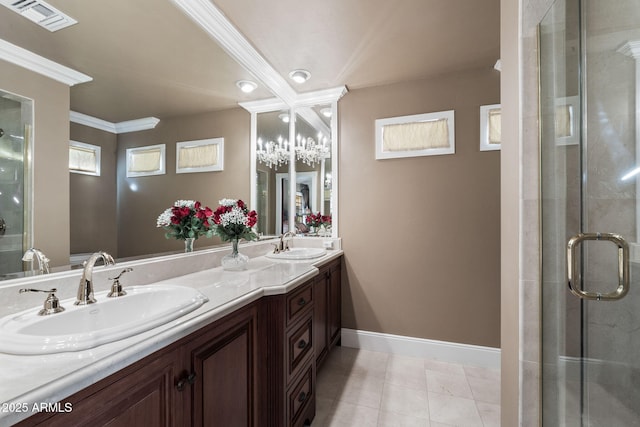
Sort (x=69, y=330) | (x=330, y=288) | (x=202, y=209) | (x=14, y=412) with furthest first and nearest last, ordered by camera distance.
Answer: (x=330, y=288) → (x=202, y=209) → (x=69, y=330) → (x=14, y=412)

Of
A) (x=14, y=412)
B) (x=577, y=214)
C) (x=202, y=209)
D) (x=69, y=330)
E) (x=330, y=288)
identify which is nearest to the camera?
(x=14, y=412)

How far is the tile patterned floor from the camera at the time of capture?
5.36ft

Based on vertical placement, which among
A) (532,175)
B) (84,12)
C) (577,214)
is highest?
(84,12)

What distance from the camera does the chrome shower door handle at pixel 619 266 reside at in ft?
3.12

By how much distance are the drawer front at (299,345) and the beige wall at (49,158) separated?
101cm

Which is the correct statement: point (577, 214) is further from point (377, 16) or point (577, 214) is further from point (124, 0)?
point (124, 0)

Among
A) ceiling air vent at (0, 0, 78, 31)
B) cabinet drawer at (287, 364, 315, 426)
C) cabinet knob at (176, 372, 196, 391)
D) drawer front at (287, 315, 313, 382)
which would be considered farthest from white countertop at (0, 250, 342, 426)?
ceiling air vent at (0, 0, 78, 31)

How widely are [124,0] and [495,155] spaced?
2551mm

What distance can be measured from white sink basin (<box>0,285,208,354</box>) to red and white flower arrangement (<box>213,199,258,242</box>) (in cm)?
54

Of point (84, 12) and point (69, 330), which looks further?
point (84, 12)

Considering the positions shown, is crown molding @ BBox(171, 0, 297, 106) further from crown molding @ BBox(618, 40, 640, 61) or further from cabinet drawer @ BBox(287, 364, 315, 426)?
cabinet drawer @ BBox(287, 364, 315, 426)

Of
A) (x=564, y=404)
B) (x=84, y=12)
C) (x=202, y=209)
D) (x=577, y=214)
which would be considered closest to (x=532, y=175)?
(x=577, y=214)

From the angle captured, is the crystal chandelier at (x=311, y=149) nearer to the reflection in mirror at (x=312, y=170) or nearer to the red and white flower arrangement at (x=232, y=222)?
the reflection in mirror at (x=312, y=170)

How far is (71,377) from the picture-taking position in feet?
1.76
